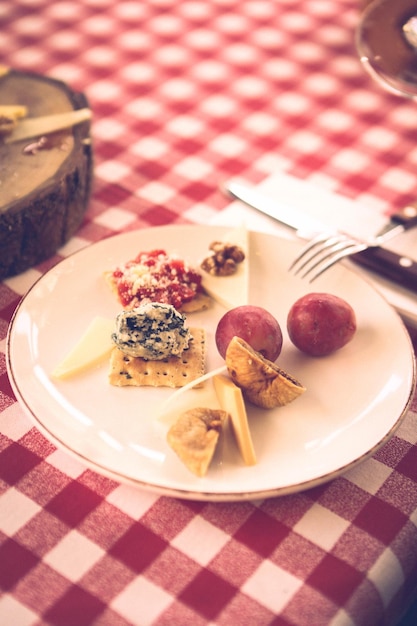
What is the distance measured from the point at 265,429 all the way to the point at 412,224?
619 millimetres

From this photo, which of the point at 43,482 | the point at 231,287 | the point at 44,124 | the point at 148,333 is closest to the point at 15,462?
the point at 43,482

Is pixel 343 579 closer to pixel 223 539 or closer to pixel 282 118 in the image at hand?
pixel 223 539

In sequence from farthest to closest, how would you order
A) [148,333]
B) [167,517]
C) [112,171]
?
[112,171] < [148,333] < [167,517]

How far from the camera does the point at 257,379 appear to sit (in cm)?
93

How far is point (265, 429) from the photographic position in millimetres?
933

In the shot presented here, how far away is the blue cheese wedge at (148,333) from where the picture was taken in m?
0.99

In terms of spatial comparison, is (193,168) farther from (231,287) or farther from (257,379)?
(257,379)

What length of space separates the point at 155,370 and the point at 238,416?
175mm

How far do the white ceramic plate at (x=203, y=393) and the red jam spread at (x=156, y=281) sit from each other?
1.5 inches

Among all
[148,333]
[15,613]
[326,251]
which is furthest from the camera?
[326,251]

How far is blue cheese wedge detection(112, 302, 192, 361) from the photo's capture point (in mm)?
988

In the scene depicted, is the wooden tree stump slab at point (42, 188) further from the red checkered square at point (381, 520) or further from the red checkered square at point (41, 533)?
the red checkered square at point (381, 520)

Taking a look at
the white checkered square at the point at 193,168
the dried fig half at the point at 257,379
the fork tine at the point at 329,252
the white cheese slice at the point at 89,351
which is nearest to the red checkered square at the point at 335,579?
the dried fig half at the point at 257,379

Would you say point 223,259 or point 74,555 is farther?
point 223,259
